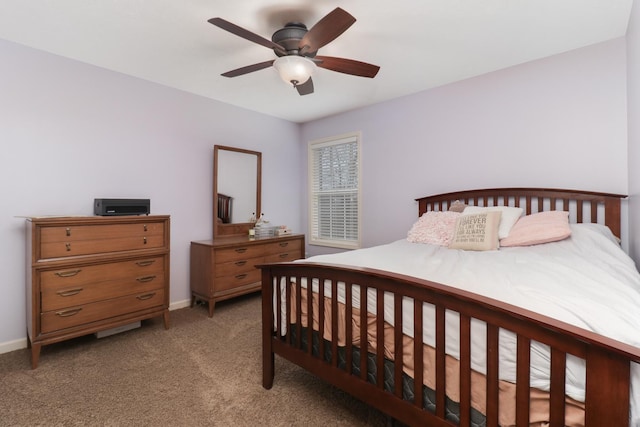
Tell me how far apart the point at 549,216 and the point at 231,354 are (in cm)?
247

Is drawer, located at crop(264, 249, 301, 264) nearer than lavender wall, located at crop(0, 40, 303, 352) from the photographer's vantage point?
No

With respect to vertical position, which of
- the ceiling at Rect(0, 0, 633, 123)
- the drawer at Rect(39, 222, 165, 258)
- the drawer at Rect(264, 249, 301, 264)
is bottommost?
the drawer at Rect(264, 249, 301, 264)

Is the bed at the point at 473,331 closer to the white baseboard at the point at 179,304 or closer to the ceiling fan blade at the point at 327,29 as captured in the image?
the ceiling fan blade at the point at 327,29

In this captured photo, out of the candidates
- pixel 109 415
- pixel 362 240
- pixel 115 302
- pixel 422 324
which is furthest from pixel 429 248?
pixel 115 302

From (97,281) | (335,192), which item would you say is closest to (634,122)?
(335,192)

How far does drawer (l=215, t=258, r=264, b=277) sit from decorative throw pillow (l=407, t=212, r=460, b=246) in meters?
1.59

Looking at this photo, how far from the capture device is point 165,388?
1.76 m

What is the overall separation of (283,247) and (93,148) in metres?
2.06

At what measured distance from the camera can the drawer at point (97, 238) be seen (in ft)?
6.68

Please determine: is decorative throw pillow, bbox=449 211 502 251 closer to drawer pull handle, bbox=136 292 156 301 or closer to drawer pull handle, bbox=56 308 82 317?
drawer pull handle, bbox=136 292 156 301

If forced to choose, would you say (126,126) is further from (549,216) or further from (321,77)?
(549,216)

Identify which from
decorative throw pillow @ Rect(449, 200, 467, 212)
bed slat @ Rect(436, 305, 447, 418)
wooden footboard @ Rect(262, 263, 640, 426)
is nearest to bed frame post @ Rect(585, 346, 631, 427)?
wooden footboard @ Rect(262, 263, 640, 426)

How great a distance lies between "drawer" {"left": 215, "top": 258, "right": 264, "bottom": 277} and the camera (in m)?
2.99

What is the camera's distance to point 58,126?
95.2 inches
